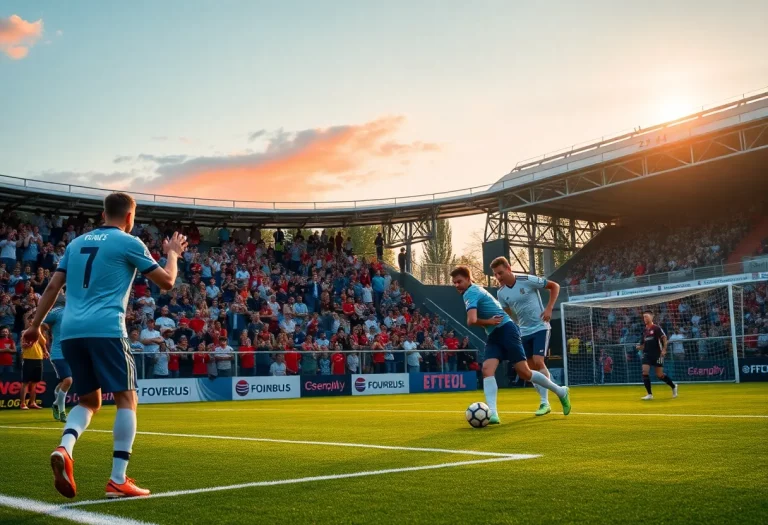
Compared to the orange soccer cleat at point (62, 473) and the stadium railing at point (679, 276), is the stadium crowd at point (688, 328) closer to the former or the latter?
the stadium railing at point (679, 276)

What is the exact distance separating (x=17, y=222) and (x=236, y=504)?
26.7m

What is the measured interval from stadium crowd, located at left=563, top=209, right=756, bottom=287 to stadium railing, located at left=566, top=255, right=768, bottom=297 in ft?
6.59

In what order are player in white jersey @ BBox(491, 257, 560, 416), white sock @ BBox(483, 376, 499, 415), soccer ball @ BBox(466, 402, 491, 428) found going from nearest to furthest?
soccer ball @ BBox(466, 402, 491, 428)
white sock @ BBox(483, 376, 499, 415)
player in white jersey @ BBox(491, 257, 560, 416)

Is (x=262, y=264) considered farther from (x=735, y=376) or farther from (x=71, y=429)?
(x=71, y=429)

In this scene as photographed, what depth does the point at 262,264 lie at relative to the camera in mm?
33062

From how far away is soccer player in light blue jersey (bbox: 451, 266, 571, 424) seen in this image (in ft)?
33.6

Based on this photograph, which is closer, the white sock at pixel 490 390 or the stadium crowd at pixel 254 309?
the white sock at pixel 490 390

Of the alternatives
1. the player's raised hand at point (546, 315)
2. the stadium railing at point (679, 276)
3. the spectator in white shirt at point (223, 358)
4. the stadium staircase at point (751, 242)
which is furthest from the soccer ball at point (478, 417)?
the stadium staircase at point (751, 242)

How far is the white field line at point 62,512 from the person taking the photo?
4277 mm

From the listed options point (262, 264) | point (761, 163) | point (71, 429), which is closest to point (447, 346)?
point (262, 264)

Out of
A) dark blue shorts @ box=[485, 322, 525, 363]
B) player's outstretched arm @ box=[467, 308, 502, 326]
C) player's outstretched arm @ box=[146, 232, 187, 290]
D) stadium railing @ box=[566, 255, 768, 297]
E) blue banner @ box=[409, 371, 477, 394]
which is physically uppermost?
stadium railing @ box=[566, 255, 768, 297]

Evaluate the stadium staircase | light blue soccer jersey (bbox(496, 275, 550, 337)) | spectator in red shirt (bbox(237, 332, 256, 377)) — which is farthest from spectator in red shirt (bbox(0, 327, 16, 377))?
the stadium staircase

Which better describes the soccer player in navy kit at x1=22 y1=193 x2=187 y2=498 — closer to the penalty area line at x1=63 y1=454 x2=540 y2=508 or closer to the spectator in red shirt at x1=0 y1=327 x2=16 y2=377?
the penalty area line at x1=63 y1=454 x2=540 y2=508

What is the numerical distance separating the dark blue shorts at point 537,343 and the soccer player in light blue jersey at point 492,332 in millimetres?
1225
